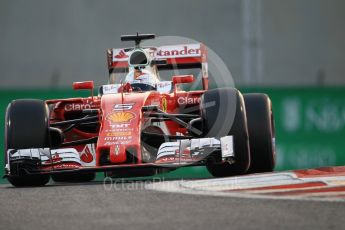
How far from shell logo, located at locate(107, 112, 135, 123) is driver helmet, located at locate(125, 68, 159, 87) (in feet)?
6.09

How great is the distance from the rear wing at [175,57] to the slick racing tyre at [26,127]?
3360 mm

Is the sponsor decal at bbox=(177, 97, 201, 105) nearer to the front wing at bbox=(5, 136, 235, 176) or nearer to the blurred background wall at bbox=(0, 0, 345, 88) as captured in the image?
the front wing at bbox=(5, 136, 235, 176)

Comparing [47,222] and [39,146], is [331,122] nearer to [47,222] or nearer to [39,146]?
[39,146]

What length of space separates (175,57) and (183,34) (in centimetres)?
971

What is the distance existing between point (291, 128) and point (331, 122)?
2.19 feet

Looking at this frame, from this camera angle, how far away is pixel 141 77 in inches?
576

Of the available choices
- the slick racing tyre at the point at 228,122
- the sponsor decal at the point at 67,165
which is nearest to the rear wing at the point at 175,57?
the slick racing tyre at the point at 228,122

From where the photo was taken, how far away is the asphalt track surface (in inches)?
307

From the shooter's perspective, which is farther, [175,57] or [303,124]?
[303,124]

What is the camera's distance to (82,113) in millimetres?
14344

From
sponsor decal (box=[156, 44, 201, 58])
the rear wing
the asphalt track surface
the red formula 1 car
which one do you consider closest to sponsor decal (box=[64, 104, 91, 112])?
the red formula 1 car

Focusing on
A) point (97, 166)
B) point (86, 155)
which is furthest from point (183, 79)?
point (97, 166)

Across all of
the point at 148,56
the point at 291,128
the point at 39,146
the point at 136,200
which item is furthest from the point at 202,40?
the point at 136,200

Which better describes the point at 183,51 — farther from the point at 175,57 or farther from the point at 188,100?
the point at 188,100
